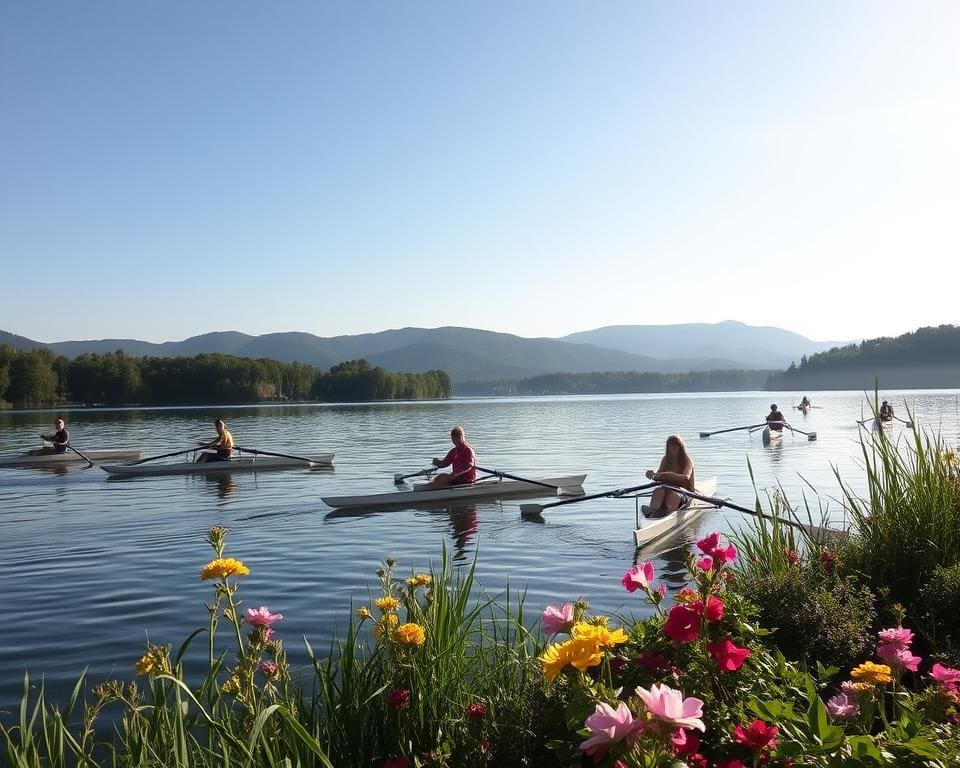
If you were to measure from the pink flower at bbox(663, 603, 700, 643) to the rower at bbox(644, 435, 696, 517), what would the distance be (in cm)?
1204

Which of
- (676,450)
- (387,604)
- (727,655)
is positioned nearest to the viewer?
(727,655)

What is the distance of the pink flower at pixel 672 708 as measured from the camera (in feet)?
6.83

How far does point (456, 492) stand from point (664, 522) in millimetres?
6508

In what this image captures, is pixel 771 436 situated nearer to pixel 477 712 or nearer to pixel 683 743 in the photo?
pixel 477 712

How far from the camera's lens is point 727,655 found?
2.65m

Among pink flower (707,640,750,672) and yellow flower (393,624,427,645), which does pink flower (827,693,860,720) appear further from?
yellow flower (393,624,427,645)

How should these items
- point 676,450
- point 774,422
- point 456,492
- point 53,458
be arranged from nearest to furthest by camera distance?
point 676,450 → point 456,492 → point 53,458 → point 774,422

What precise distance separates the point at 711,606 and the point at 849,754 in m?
0.62

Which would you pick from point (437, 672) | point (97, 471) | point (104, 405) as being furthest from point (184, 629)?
point (104, 405)

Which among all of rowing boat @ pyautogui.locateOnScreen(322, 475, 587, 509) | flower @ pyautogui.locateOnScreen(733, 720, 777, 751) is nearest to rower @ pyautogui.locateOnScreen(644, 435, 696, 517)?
rowing boat @ pyautogui.locateOnScreen(322, 475, 587, 509)

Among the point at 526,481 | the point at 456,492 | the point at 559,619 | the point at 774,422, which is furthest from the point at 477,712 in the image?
the point at 774,422

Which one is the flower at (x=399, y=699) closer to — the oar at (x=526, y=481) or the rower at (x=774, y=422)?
the oar at (x=526, y=481)

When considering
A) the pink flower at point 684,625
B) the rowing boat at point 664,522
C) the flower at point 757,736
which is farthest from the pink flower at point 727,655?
the rowing boat at point 664,522

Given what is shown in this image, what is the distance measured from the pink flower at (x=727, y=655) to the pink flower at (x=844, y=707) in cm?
62
